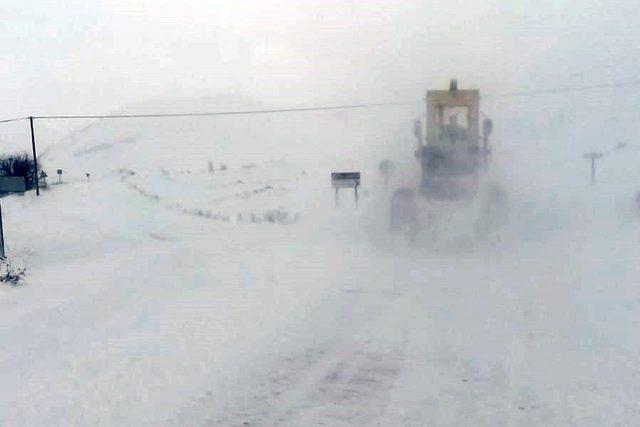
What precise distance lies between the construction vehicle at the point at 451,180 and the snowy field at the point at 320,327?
89 centimetres

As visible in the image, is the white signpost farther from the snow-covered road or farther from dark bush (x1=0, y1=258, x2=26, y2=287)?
dark bush (x1=0, y1=258, x2=26, y2=287)

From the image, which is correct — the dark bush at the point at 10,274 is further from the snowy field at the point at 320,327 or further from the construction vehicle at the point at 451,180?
the construction vehicle at the point at 451,180

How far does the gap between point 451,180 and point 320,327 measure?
36.7 feet

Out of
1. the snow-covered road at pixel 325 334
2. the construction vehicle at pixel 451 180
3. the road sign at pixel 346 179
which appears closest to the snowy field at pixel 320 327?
the snow-covered road at pixel 325 334

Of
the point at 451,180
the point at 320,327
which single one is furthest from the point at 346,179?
the point at 320,327

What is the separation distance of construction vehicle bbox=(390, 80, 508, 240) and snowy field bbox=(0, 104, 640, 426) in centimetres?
89

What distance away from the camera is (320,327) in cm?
985

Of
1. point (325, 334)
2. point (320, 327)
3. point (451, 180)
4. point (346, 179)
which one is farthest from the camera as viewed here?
point (346, 179)

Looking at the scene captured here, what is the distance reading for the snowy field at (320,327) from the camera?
21.4 feet

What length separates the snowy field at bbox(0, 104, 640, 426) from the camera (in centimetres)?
654

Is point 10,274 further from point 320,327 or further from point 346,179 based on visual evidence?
point 346,179

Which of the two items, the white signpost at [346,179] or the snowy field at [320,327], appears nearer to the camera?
the snowy field at [320,327]

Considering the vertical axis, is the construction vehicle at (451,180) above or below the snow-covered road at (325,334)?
above

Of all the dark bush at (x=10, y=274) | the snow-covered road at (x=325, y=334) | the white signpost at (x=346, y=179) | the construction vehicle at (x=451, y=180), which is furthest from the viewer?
the white signpost at (x=346, y=179)
